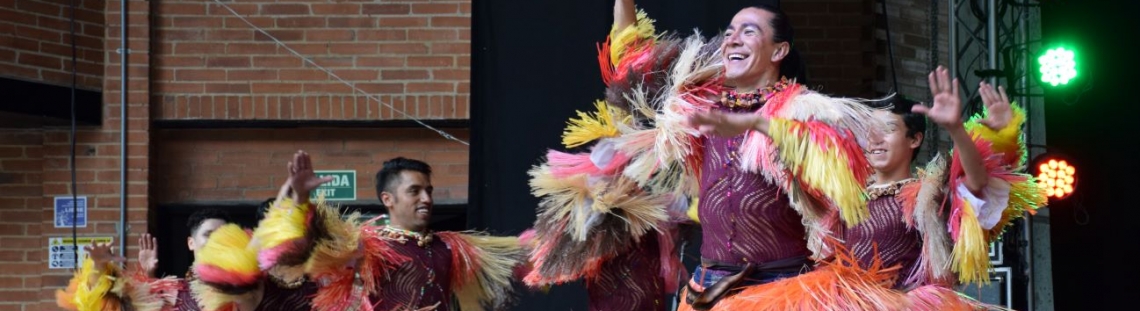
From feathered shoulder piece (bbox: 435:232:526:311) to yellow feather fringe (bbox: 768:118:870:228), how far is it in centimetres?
204

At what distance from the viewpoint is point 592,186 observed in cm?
524

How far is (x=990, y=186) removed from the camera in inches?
181

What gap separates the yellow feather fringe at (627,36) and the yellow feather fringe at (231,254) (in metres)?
1.47

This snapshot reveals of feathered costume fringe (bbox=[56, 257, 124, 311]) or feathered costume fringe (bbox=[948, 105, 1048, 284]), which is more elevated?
feathered costume fringe (bbox=[948, 105, 1048, 284])

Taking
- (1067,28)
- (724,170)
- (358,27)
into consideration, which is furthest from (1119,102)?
(724,170)

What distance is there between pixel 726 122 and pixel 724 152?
1.50ft

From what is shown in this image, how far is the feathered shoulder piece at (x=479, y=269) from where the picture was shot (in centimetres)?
600

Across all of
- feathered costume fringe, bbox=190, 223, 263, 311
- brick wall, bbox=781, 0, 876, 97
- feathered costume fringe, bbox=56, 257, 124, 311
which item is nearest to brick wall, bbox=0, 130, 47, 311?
feathered costume fringe, bbox=56, 257, 124, 311

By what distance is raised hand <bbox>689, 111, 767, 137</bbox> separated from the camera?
13.0ft

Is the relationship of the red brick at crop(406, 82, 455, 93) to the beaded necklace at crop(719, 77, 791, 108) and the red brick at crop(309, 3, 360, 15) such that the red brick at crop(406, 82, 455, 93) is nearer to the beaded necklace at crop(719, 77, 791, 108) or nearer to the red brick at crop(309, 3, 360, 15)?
the red brick at crop(309, 3, 360, 15)

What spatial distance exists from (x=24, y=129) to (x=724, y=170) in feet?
18.5

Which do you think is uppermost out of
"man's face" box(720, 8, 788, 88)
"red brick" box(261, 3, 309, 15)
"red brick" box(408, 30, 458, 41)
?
"red brick" box(261, 3, 309, 15)

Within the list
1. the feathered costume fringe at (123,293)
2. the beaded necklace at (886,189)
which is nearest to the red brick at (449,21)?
the feathered costume fringe at (123,293)

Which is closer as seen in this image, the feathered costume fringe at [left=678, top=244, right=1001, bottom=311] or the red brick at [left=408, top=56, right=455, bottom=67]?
the feathered costume fringe at [left=678, top=244, right=1001, bottom=311]
